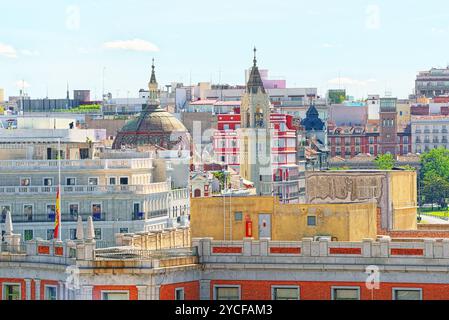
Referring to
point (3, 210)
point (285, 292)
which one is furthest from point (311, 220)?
point (3, 210)

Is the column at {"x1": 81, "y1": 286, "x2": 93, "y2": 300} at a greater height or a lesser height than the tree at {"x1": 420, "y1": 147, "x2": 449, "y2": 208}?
greater

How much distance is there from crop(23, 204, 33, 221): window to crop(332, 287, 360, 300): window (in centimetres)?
4454

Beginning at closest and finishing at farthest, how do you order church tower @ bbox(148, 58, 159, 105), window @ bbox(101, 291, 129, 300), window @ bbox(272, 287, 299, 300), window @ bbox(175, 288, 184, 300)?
window @ bbox(101, 291, 129, 300), window @ bbox(175, 288, 184, 300), window @ bbox(272, 287, 299, 300), church tower @ bbox(148, 58, 159, 105)

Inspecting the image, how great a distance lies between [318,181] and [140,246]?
225 inches

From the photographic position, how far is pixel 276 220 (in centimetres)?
5122

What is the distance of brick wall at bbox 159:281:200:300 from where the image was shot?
45562 mm

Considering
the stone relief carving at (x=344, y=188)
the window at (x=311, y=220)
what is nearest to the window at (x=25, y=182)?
the stone relief carving at (x=344, y=188)

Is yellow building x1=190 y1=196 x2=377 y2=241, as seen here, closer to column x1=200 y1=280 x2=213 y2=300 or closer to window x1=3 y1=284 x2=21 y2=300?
column x1=200 y1=280 x2=213 y2=300

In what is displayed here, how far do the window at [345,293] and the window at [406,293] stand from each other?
755 millimetres

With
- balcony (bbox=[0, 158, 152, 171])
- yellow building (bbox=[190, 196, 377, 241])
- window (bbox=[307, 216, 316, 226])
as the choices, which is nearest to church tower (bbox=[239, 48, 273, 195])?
balcony (bbox=[0, 158, 152, 171])

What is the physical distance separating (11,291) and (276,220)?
5802mm

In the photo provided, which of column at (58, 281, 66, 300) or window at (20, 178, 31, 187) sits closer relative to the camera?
column at (58, 281, 66, 300)

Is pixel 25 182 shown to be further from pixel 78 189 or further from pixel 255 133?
pixel 255 133
